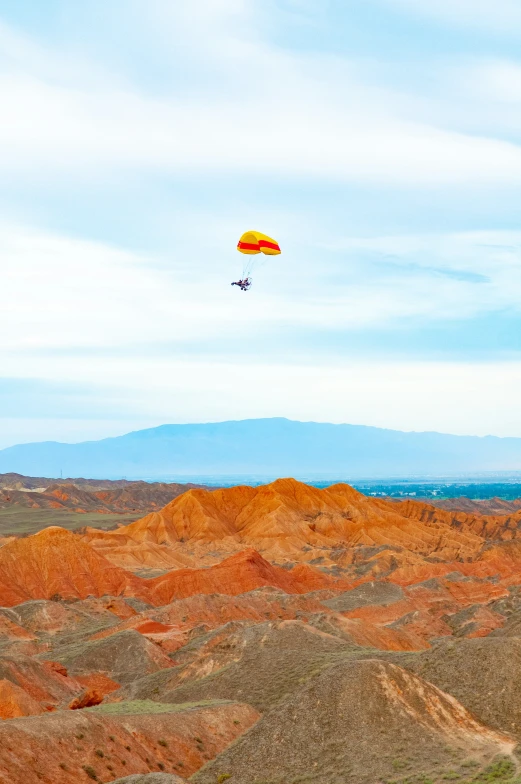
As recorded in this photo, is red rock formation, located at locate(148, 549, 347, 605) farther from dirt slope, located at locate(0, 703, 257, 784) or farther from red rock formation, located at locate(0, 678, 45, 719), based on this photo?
dirt slope, located at locate(0, 703, 257, 784)

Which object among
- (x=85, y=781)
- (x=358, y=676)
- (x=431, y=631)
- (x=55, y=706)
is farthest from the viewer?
(x=431, y=631)

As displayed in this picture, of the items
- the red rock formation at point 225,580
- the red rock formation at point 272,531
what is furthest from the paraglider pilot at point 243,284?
the red rock formation at point 272,531

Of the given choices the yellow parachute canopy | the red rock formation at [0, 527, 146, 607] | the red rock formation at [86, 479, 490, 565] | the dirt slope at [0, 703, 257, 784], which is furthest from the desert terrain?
the red rock formation at [86, 479, 490, 565]

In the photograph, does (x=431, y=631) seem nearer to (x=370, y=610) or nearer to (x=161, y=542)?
(x=370, y=610)

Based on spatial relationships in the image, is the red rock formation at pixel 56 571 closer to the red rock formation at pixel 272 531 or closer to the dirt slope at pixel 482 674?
the red rock formation at pixel 272 531

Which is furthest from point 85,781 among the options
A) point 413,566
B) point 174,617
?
point 413,566
